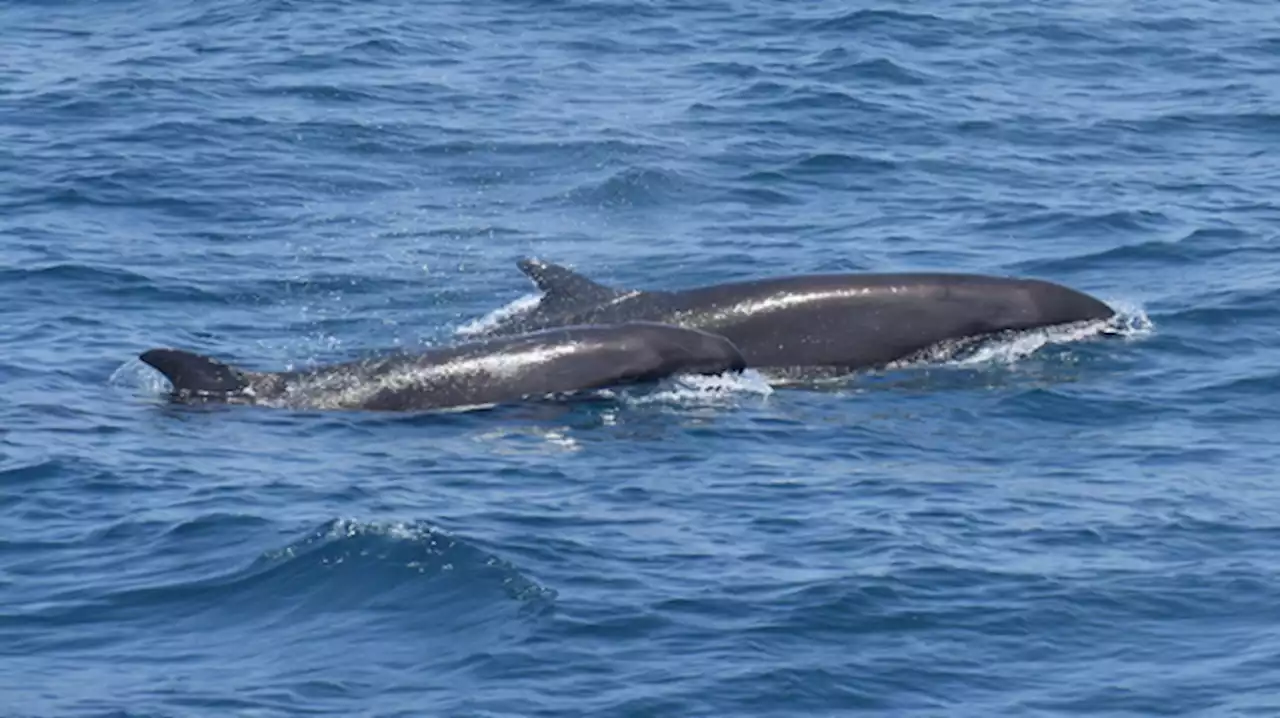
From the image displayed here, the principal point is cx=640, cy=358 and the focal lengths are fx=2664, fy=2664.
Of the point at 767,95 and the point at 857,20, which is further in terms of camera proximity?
the point at 857,20

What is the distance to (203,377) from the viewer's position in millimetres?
24047

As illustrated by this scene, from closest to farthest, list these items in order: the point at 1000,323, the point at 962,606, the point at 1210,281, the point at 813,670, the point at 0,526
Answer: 1. the point at 813,670
2. the point at 962,606
3. the point at 0,526
4. the point at 1000,323
5. the point at 1210,281

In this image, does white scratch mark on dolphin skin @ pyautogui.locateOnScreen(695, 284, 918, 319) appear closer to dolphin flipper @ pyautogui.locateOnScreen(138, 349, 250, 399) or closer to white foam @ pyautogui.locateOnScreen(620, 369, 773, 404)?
white foam @ pyautogui.locateOnScreen(620, 369, 773, 404)

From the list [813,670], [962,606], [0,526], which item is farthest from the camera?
[0,526]

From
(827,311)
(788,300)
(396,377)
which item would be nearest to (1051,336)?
(827,311)

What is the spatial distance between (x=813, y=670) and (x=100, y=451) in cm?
754

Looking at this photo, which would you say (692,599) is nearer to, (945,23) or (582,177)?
(582,177)

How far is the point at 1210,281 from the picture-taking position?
2831cm

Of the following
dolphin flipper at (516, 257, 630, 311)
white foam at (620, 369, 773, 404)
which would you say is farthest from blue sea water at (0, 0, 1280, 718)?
dolphin flipper at (516, 257, 630, 311)

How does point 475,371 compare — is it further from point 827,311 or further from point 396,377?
point 827,311

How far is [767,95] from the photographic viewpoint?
124ft

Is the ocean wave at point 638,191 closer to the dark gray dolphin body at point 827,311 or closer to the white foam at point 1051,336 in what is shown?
the dark gray dolphin body at point 827,311

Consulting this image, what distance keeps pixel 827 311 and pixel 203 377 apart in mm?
6088

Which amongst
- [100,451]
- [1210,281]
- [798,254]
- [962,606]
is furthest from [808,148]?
[962,606]
